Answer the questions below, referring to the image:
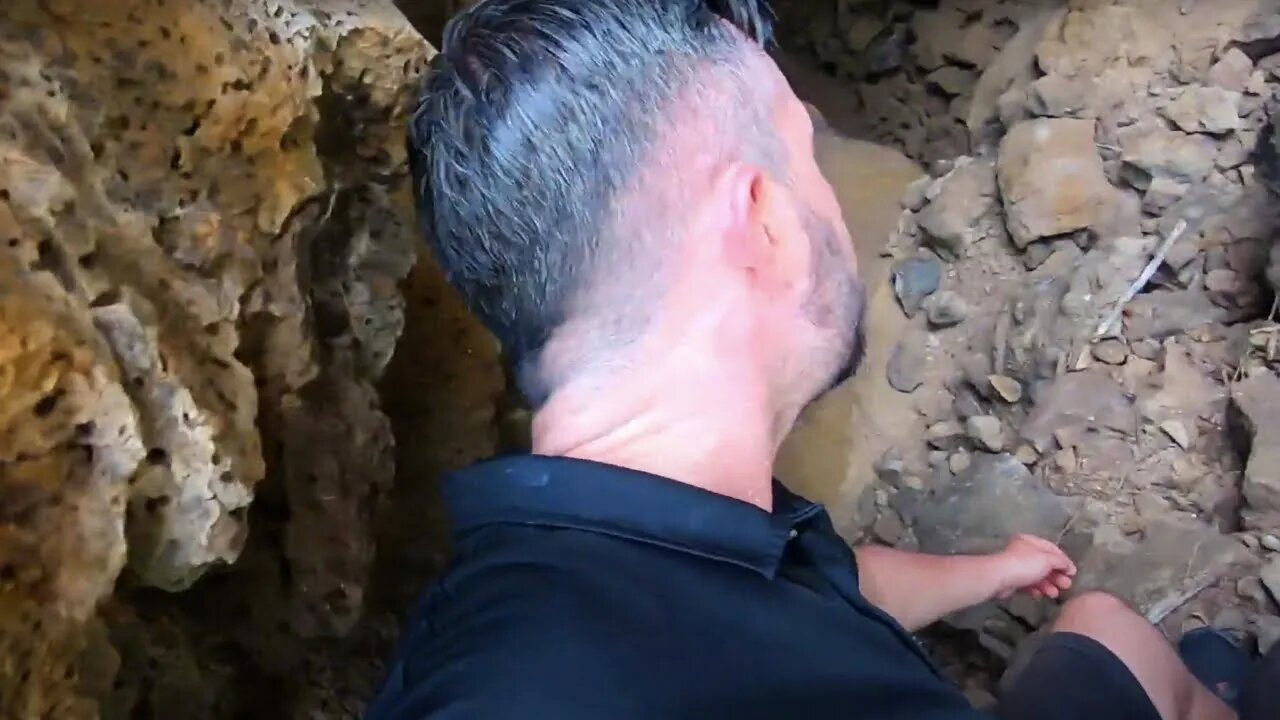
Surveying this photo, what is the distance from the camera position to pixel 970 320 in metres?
1.75

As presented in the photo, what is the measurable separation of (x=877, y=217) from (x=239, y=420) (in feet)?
4.54

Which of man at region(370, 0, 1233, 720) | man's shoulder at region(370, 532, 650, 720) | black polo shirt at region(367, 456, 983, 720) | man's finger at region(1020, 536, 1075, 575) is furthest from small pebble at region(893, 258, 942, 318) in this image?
man's shoulder at region(370, 532, 650, 720)

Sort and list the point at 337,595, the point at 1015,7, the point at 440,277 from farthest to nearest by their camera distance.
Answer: the point at 1015,7 < the point at 440,277 < the point at 337,595

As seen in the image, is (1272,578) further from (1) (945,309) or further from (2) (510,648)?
(2) (510,648)

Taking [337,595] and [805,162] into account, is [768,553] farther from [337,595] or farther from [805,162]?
[337,595]

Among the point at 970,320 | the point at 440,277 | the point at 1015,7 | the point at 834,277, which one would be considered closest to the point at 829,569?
the point at 834,277

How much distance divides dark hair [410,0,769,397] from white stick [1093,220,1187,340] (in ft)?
2.75

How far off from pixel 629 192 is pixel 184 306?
341 millimetres

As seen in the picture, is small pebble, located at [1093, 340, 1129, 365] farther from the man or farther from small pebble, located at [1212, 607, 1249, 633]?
the man

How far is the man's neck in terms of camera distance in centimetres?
88

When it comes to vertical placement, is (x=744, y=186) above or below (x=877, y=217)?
above

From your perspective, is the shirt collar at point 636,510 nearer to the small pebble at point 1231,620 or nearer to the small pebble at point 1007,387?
the small pebble at point 1231,620

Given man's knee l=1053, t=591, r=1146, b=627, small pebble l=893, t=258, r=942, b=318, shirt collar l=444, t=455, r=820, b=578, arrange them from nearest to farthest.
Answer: shirt collar l=444, t=455, r=820, b=578, man's knee l=1053, t=591, r=1146, b=627, small pebble l=893, t=258, r=942, b=318

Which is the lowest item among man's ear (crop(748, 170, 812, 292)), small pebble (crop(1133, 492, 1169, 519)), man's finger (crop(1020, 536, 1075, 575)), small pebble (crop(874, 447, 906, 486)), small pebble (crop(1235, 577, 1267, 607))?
small pebble (crop(874, 447, 906, 486))
